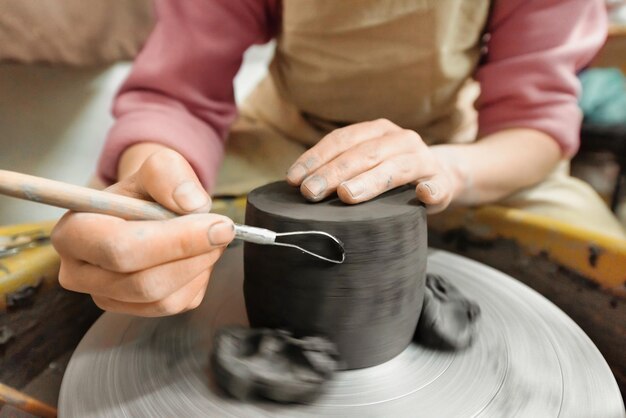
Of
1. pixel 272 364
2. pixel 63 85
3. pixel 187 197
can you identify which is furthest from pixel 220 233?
pixel 63 85

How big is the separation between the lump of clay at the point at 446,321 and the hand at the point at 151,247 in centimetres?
29

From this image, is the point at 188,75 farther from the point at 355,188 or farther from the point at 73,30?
the point at 355,188

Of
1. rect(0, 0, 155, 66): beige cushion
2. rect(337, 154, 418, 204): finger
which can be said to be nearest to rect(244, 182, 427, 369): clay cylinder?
rect(337, 154, 418, 204): finger

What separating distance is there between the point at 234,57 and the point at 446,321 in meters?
0.72

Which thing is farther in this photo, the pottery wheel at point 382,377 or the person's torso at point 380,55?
the person's torso at point 380,55

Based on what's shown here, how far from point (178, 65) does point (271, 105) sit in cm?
34

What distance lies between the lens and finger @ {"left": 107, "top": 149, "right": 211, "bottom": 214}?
0.48m

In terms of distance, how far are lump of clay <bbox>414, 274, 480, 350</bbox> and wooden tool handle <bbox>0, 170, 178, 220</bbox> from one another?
343mm

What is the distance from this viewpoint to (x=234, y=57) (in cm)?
106

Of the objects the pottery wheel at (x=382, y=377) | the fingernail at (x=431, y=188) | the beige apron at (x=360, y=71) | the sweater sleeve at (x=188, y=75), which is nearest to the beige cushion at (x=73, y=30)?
the sweater sleeve at (x=188, y=75)

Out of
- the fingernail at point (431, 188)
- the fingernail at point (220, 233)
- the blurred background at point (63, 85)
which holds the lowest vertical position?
the blurred background at point (63, 85)

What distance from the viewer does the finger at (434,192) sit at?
0.59 metres

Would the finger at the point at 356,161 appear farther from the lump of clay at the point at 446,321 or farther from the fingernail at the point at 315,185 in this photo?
the lump of clay at the point at 446,321

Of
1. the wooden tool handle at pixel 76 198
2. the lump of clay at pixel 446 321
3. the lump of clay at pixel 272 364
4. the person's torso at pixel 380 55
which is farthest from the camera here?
the person's torso at pixel 380 55
